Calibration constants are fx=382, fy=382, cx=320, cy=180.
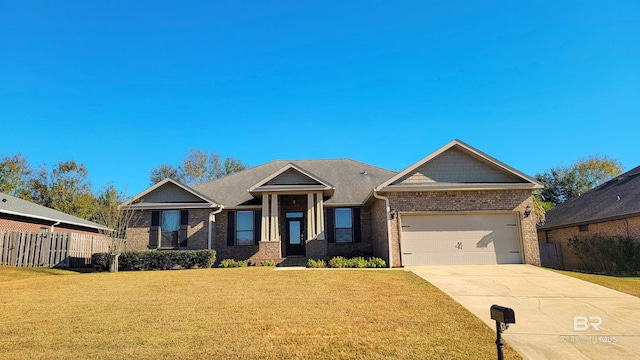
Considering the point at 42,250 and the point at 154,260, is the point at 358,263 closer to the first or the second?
the point at 154,260

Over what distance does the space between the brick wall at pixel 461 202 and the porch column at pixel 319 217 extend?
4020mm

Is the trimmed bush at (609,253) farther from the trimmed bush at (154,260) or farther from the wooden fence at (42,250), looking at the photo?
the wooden fence at (42,250)

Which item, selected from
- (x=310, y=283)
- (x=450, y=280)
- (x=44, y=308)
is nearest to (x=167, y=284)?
(x=44, y=308)

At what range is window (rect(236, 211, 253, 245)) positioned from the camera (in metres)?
20.1

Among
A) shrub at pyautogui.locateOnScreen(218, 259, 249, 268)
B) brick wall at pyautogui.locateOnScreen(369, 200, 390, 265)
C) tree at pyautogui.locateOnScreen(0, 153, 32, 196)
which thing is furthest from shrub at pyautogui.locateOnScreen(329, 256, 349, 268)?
tree at pyautogui.locateOnScreen(0, 153, 32, 196)

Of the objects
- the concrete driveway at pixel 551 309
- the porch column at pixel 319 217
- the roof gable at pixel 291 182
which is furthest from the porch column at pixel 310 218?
the concrete driveway at pixel 551 309

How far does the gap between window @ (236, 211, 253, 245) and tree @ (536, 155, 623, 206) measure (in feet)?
109

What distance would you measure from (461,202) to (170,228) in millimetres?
14110

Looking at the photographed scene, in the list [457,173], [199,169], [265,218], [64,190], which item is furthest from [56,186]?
[457,173]

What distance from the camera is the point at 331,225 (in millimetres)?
20203

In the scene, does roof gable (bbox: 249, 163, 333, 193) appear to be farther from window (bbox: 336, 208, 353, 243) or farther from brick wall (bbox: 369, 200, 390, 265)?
brick wall (bbox: 369, 200, 390, 265)

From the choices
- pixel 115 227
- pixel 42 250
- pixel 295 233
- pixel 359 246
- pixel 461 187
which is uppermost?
pixel 461 187

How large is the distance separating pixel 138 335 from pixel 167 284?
548 centimetres

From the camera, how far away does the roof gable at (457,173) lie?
52.5 ft
